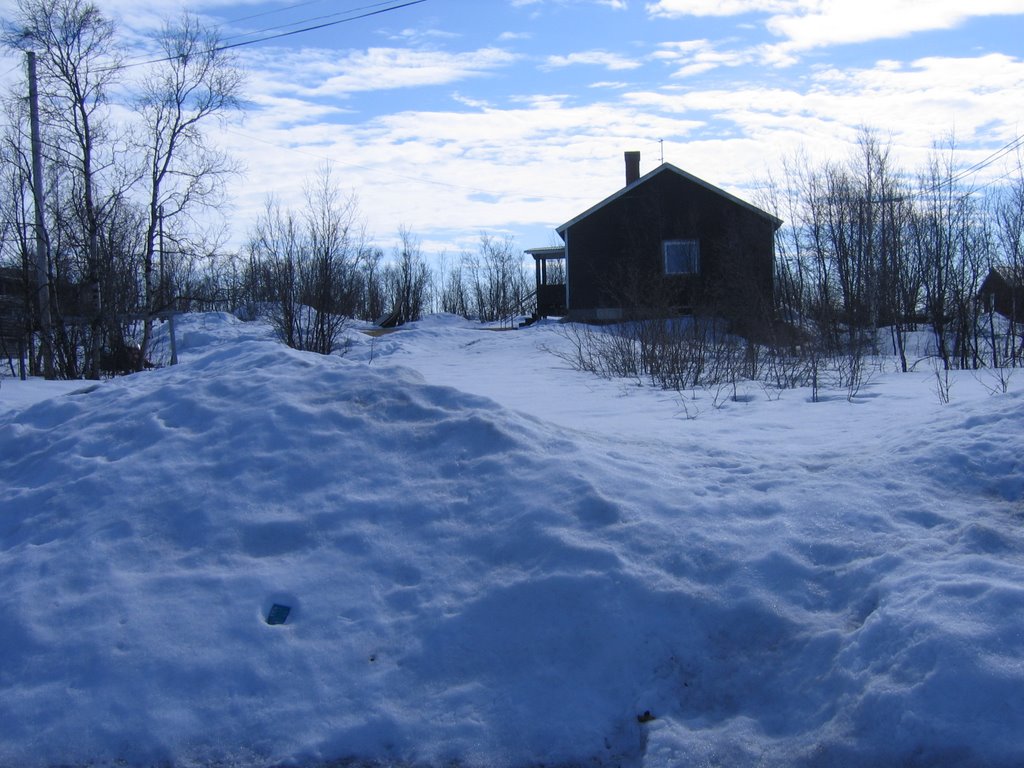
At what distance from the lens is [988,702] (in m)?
2.74

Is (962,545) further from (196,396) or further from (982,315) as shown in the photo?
(982,315)

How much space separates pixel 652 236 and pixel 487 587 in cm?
2685

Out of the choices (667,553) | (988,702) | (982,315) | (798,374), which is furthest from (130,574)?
(982,315)

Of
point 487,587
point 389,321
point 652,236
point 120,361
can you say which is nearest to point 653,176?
point 652,236

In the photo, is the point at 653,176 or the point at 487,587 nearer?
the point at 487,587

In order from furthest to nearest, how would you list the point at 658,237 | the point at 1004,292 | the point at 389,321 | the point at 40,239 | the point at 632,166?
1. the point at 389,321
2. the point at 632,166
3. the point at 658,237
4. the point at 40,239
5. the point at 1004,292

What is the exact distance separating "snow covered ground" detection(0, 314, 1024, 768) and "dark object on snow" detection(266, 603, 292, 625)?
4 cm

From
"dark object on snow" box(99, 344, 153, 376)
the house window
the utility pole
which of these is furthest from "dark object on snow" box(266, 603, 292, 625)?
the house window

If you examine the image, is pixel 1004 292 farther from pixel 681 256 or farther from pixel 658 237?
pixel 658 237

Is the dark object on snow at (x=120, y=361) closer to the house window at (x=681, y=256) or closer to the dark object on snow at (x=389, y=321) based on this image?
the house window at (x=681, y=256)

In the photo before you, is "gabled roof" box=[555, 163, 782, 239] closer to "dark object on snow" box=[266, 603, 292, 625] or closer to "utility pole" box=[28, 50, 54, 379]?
"utility pole" box=[28, 50, 54, 379]

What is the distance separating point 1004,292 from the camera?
1644cm

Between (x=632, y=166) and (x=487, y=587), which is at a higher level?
(x=632, y=166)

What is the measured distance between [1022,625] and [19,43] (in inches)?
962
